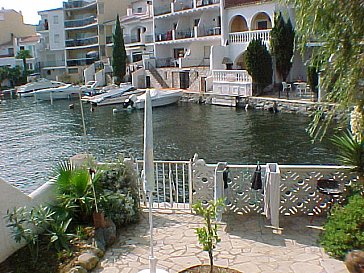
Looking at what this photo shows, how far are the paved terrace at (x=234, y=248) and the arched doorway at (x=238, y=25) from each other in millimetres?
31255

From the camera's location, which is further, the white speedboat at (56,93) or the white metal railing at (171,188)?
the white speedboat at (56,93)

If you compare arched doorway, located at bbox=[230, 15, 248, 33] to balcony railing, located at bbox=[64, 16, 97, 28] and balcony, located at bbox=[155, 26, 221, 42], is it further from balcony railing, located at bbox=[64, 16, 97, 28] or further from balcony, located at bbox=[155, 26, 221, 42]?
balcony railing, located at bbox=[64, 16, 97, 28]

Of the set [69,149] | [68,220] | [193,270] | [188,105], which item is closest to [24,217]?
[68,220]

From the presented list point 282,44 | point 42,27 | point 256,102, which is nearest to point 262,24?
point 282,44

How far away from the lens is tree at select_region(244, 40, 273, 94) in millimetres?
28219

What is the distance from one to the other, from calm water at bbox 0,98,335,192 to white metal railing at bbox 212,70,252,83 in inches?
101

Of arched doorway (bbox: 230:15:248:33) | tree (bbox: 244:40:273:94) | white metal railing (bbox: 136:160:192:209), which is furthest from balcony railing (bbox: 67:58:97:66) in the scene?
white metal railing (bbox: 136:160:192:209)

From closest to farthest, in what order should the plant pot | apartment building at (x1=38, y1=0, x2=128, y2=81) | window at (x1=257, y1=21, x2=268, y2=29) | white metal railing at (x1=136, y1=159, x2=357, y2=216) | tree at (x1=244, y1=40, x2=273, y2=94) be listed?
the plant pot, white metal railing at (x1=136, y1=159, x2=357, y2=216), tree at (x1=244, y1=40, x2=273, y2=94), window at (x1=257, y1=21, x2=268, y2=29), apartment building at (x1=38, y1=0, x2=128, y2=81)

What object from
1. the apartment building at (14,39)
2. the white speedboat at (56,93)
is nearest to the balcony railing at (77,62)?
the apartment building at (14,39)

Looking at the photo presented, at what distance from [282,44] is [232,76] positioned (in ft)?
13.8

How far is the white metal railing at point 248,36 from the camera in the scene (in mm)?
30391

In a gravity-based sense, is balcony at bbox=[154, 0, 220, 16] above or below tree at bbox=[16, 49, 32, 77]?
above

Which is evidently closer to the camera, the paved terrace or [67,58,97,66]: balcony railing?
the paved terrace

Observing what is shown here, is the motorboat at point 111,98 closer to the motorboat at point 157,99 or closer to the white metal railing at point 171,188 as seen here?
the motorboat at point 157,99
